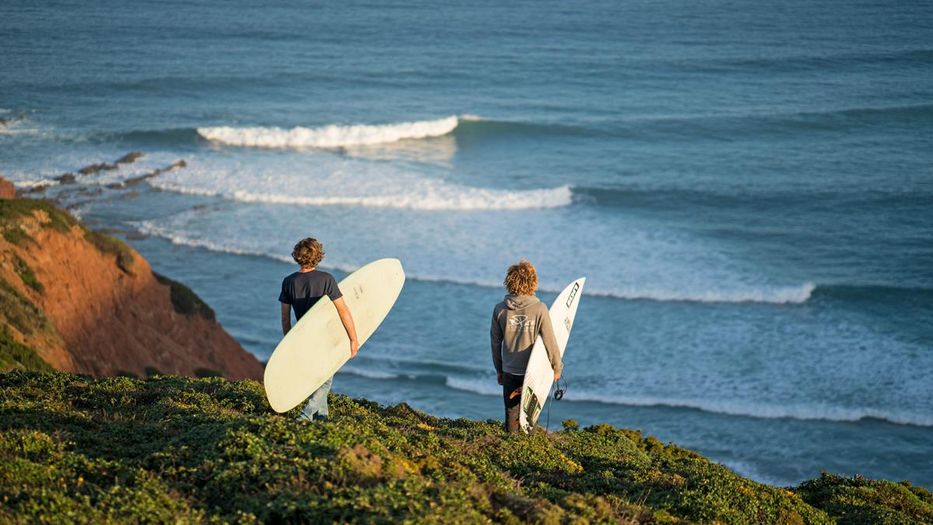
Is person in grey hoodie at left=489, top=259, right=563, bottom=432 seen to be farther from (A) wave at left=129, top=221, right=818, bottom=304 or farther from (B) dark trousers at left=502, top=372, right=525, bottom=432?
(A) wave at left=129, top=221, right=818, bottom=304

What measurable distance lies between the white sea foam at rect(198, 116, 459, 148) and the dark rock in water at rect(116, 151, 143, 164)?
14.2 feet

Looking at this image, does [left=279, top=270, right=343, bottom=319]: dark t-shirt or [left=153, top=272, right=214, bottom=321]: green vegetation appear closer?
[left=279, top=270, right=343, bottom=319]: dark t-shirt

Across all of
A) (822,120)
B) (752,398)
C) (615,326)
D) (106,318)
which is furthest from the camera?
(822,120)

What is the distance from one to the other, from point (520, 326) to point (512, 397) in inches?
34.4

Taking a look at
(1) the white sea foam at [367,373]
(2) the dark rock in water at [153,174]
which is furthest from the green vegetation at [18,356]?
(2) the dark rock in water at [153,174]

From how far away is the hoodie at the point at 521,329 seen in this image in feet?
29.8

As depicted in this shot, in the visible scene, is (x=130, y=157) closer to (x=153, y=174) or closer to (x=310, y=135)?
(x=153, y=174)

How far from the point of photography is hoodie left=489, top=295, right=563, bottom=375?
29.8ft

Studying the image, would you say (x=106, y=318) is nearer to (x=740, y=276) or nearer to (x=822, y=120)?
(x=740, y=276)

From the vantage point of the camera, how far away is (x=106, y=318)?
57.6ft

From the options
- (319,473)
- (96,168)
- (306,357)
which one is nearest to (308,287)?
(306,357)

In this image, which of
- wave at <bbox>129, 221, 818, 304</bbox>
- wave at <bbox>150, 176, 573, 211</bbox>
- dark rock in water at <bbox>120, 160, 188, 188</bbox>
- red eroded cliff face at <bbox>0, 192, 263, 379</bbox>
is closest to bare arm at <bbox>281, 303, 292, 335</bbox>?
red eroded cliff face at <bbox>0, 192, 263, 379</bbox>

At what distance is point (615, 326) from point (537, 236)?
8.00 metres

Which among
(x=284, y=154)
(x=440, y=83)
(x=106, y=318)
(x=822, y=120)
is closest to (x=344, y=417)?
(x=106, y=318)
